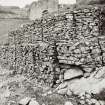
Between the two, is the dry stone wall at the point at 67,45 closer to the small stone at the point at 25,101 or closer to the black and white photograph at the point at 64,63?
the black and white photograph at the point at 64,63

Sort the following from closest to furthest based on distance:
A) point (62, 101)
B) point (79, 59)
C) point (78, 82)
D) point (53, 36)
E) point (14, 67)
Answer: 1. point (62, 101)
2. point (78, 82)
3. point (79, 59)
4. point (53, 36)
5. point (14, 67)

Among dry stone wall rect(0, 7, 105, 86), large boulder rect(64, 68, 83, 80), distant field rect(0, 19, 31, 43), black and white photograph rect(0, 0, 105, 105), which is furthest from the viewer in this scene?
distant field rect(0, 19, 31, 43)

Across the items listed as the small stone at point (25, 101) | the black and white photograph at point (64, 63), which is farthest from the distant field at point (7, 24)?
the small stone at point (25, 101)

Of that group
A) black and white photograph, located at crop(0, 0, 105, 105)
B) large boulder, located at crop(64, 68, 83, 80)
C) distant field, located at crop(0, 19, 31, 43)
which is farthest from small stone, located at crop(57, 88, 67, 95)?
distant field, located at crop(0, 19, 31, 43)

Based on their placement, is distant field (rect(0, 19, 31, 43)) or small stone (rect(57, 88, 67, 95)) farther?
distant field (rect(0, 19, 31, 43))

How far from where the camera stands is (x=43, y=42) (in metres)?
7.86

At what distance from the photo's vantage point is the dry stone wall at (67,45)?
6172mm

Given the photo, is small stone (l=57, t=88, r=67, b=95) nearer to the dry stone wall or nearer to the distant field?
the dry stone wall

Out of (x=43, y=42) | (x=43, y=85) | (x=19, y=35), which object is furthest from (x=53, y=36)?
(x=19, y=35)

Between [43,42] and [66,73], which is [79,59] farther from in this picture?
[43,42]

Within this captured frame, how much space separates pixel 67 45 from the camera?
657 cm

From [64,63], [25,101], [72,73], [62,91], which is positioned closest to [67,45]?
[64,63]

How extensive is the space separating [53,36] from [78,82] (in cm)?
234

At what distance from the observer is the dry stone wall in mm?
6172
